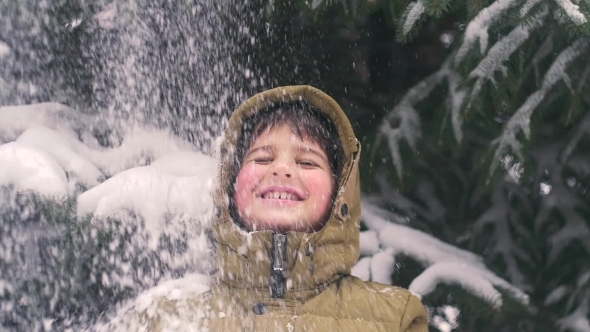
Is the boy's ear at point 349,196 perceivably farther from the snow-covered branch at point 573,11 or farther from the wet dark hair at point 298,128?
the snow-covered branch at point 573,11

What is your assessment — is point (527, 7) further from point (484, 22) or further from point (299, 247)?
point (299, 247)

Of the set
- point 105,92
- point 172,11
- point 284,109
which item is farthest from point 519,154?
point 105,92

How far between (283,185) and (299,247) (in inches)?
7.2

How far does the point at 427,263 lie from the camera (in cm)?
247

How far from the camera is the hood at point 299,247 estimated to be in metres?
1.88

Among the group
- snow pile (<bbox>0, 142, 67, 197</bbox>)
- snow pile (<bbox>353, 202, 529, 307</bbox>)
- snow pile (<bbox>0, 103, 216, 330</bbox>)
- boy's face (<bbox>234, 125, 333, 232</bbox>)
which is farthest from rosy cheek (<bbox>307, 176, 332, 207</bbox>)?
snow pile (<bbox>0, 142, 67, 197</bbox>)

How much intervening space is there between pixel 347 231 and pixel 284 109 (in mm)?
447

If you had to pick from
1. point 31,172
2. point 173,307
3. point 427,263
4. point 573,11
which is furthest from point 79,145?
point 573,11

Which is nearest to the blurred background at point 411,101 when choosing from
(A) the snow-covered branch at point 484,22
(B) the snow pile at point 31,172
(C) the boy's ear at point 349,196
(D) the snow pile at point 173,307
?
(A) the snow-covered branch at point 484,22

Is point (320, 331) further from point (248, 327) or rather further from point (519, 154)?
point (519, 154)

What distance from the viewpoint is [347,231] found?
1974mm

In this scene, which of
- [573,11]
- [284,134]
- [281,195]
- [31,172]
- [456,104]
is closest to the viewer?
[573,11]

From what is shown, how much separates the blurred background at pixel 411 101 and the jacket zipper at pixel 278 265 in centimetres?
64

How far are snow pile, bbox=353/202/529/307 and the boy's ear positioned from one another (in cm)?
47
